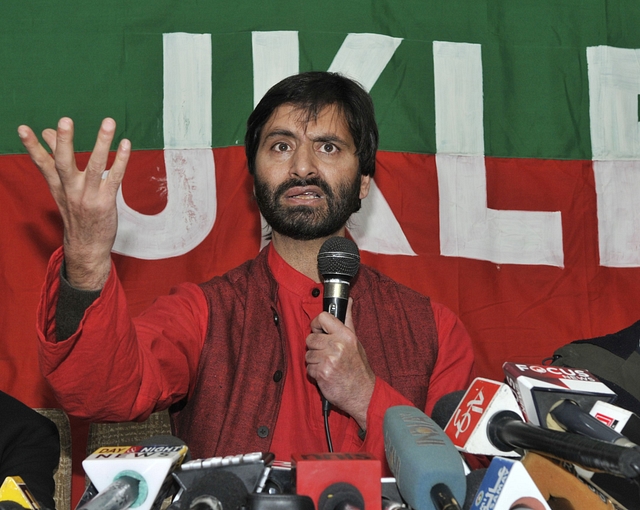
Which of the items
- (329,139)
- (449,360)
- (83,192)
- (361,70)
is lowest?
(449,360)

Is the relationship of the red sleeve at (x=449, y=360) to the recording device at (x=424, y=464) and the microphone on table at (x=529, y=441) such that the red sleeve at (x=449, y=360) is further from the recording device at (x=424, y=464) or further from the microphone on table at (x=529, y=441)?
the recording device at (x=424, y=464)

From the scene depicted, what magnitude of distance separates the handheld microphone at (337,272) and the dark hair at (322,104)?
58cm

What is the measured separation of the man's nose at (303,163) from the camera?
80.1 inches

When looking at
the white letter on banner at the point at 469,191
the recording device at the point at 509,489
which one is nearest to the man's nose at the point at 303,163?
the white letter on banner at the point at 469,191

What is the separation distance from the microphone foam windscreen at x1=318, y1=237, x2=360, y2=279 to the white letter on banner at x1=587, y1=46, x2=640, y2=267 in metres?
1.34

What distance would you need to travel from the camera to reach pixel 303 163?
2.04 meters

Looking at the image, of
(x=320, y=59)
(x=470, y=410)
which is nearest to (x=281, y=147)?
(x=320, y=59)

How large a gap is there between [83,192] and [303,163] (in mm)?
908

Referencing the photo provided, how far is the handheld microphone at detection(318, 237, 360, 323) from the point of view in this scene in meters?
1.59

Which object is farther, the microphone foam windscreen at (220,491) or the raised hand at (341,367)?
the raised hand at (341,367)

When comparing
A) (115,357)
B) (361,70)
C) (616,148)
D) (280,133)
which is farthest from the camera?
(616,148)

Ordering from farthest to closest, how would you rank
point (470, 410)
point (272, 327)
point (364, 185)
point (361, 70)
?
point (361, 70), point (364, 185), point (272, 327), point (470, 410)

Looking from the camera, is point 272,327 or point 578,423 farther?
point 272,327

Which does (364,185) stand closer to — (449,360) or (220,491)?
(449,360)
